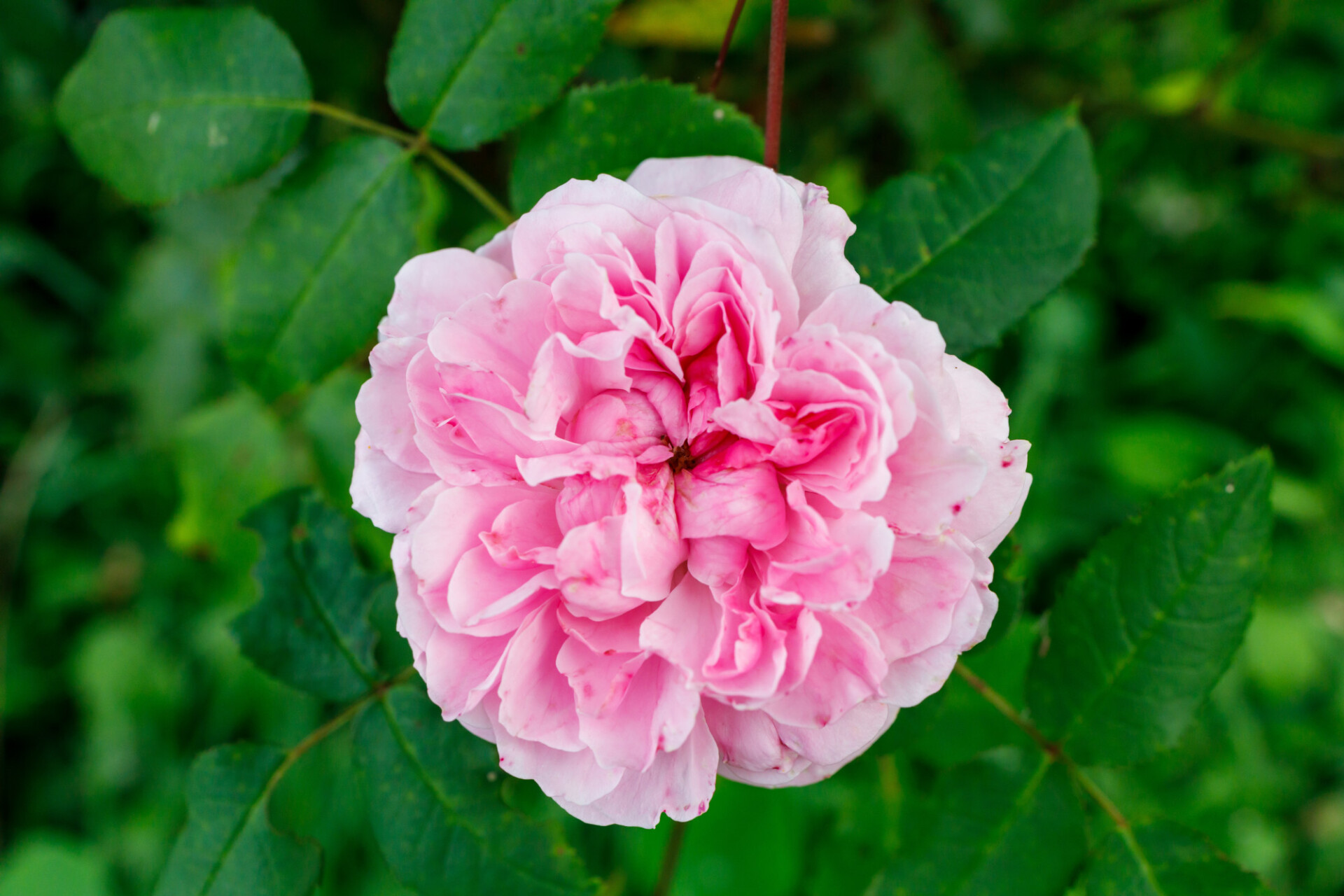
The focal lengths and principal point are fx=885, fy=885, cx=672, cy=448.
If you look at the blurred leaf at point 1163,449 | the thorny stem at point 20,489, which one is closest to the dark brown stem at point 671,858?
the blurred leaf at point 1163,449

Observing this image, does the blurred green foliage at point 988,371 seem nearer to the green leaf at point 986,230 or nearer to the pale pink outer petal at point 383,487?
the green leaf at point 986,230

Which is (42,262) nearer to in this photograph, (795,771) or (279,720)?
(279,720)

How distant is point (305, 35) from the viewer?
163cm

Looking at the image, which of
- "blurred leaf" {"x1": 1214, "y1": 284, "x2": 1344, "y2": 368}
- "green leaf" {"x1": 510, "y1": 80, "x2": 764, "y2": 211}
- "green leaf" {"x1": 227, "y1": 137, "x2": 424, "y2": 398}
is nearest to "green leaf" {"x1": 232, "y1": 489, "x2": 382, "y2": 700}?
"green leaf" {"x1": 227, "y1": 137, "x2": 424, "y2": 398}

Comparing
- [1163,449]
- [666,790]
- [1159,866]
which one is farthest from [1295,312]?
[666,790]

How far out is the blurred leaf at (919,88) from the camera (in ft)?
4.98

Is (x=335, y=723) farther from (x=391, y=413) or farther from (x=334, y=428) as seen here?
(x=334, y=428)

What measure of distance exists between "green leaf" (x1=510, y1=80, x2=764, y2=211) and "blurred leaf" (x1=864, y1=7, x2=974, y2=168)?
0.78 meters

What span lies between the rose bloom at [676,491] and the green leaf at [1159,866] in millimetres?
367

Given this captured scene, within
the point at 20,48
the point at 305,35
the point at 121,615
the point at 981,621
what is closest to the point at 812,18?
the point at 305,35

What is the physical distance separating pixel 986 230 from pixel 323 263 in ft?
2.30

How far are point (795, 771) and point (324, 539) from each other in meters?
0.60

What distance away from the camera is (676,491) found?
708mm

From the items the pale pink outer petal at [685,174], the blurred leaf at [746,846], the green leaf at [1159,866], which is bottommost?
the blurred leaf at [746,846]
